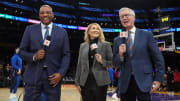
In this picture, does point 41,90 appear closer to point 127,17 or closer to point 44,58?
point 44,58

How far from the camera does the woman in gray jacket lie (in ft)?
8.05

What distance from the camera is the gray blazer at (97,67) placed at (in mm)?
2484

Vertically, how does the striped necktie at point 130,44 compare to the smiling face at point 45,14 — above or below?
below

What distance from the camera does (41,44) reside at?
1.88 meters

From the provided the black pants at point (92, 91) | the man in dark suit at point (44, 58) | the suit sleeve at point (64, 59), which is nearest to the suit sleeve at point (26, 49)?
the man in dark suit at point (44, 58)

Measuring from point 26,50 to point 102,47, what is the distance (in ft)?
3.75

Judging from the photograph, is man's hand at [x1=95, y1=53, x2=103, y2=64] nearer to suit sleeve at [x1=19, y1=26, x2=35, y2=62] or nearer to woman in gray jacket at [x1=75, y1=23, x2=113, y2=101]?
woman in gray jacket at [x1=75, y1=23, x2=113, y2=101]

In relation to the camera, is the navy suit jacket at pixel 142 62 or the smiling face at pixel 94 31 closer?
the navy suit jacket at pixel 142 62

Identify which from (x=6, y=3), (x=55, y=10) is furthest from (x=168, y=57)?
(x=6, y=3)

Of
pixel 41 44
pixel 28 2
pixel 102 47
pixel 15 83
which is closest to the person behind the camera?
pixel 41 44

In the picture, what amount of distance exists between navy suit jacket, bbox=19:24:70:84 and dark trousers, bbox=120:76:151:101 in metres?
0.71

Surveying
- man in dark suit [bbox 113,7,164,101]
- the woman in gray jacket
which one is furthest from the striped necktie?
the woman in gray jacket

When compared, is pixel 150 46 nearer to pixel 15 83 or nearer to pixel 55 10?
pixel 15 83

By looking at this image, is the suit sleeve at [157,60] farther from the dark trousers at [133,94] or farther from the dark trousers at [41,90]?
the dark trousers at [41,90]
